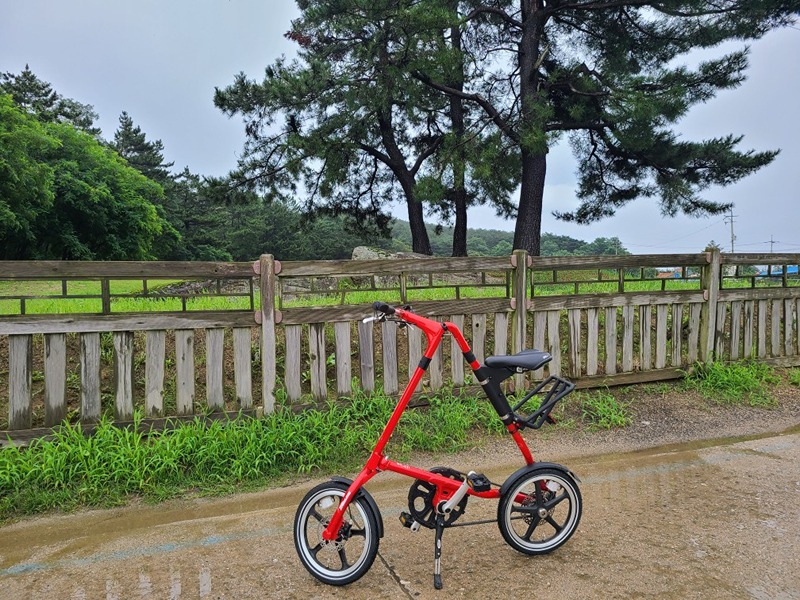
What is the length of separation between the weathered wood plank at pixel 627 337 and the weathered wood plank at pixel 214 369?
3.93 meters

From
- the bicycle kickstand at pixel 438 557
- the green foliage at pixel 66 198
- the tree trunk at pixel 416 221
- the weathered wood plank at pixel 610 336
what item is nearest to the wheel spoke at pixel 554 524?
the bicycle kickstand at pixel 438 557

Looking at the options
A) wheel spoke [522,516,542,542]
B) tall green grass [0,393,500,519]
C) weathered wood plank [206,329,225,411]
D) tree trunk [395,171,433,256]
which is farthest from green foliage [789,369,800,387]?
tree trunk [395,171,433,256]

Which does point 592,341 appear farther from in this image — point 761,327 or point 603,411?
point 761,327

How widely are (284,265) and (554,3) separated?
35.1 ft

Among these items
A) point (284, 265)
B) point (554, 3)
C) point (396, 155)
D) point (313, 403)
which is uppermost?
point (554, 3)

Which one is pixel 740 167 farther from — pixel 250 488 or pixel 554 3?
pixel 250 488

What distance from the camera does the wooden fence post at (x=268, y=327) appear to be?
4148 mm

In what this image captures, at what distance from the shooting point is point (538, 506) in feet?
8.55

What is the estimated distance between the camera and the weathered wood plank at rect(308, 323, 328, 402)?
4.35 m

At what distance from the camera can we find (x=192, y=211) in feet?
138

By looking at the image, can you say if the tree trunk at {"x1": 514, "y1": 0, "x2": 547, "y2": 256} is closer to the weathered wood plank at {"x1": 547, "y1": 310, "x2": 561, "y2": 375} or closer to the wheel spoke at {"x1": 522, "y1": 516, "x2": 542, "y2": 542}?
the weathered wood plank at {"x1": 547, "y1": 310, "x2": 561, "y2": 375}

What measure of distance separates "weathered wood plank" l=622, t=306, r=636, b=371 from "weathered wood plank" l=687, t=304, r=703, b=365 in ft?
2.97

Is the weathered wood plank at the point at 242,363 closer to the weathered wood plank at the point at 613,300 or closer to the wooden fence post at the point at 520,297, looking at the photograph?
the wooden fence post at the point at 520,297

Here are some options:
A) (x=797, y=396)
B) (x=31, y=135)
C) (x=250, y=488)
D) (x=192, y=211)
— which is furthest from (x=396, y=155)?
(x=192, y=211)
